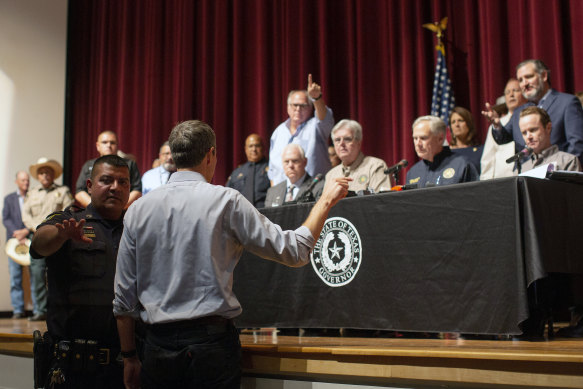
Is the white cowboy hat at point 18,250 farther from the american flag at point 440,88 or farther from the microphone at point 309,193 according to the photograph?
the american flag at point 440,88

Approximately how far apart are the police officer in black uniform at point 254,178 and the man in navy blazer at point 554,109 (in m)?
2.03

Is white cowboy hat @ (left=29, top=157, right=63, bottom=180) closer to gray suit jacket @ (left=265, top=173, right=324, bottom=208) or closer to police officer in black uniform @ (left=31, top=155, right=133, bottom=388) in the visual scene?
gray suit jacket @ (left=265, top=173, right=324, bottom=208)

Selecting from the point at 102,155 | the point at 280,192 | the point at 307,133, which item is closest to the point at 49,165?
the point at 102,155

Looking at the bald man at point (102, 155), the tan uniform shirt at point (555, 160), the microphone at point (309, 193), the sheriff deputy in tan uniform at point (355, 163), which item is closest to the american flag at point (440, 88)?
the sheriff deputy in tan uniform at point (355, 163)

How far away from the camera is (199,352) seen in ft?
6.15

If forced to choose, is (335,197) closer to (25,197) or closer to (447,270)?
(447,270)

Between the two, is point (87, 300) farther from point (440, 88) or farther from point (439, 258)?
point (440, 88)

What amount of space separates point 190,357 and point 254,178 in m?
3.54

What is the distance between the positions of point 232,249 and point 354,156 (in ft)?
7.44

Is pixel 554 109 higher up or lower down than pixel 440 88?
lower down

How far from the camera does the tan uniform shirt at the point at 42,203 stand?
21.7ft

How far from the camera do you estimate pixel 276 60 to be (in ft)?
22.9

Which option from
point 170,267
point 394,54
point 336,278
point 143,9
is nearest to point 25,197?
point 143,9

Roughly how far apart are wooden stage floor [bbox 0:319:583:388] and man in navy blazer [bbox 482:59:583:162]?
5.68ft
